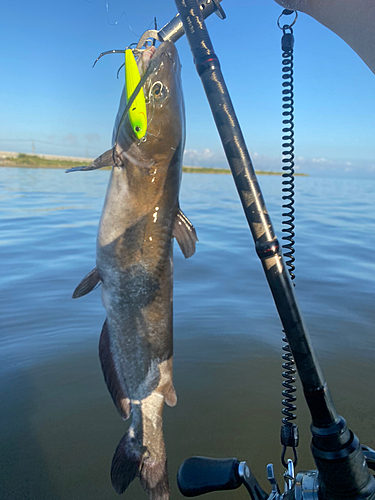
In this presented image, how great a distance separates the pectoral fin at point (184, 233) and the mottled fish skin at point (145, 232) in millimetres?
24

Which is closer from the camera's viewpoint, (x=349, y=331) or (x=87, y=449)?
(x=87, y=449)

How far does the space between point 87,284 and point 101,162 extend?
1.73 ft

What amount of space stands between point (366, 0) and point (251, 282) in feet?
16.9

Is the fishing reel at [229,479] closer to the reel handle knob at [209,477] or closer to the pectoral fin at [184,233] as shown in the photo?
the reel handle knob at [209,477]

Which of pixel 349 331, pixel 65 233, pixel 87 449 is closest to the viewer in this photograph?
pixel 87 449

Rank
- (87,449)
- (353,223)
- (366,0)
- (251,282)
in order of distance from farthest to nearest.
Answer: (353,223) < (251,282) < (87,449) < (366,0)

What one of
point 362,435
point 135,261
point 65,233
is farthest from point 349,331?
point 65,233

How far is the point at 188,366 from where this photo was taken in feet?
12.1

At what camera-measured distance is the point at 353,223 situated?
12805 millimetres

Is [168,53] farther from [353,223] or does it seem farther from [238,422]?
[353,223]

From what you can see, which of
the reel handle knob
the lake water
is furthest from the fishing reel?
the lake water

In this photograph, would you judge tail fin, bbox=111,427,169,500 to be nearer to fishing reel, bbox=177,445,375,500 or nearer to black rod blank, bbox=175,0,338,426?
fishing reel, bbox=177,445,375,500


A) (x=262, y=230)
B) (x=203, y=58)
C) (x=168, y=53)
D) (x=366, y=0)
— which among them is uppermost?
(x=366, y=0)

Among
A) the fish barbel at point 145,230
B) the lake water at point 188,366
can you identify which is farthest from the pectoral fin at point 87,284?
the lake water at point 188,366
